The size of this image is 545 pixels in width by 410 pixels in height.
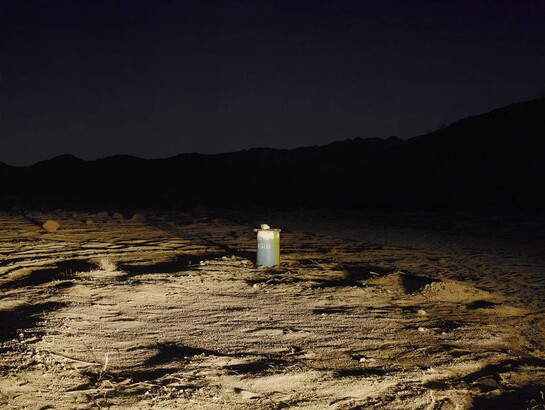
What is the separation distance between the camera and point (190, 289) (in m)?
6.32

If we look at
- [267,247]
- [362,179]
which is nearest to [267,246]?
[267,247]

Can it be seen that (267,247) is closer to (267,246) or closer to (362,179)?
(267,246)

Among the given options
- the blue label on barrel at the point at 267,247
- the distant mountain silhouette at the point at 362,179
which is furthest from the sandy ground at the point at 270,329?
the distant mountain silhouette at the point at 362,179

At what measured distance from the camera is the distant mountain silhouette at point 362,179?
83.2 feet

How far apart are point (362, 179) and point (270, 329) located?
97.3 ft

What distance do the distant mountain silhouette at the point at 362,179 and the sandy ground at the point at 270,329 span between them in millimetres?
14400

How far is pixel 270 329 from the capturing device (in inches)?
189

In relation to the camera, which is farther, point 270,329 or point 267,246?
point 267,246

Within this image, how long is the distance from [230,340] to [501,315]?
275cm

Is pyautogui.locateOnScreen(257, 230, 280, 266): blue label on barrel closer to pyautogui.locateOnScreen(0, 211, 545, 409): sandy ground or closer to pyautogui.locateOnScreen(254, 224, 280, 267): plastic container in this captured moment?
pyautogui.locateOnScreen(254, 224, 280, 267): plastic container

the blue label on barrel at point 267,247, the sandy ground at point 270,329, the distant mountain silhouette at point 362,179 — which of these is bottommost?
the sandy ground at point 270,329

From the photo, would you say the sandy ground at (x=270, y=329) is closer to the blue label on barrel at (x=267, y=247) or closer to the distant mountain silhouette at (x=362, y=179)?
the blue label on barrel at (x=267, y=247)

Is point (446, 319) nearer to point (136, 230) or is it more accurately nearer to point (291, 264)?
point (291, 264)

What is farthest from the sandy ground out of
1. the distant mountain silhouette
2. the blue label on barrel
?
the distant mountain silhouette
